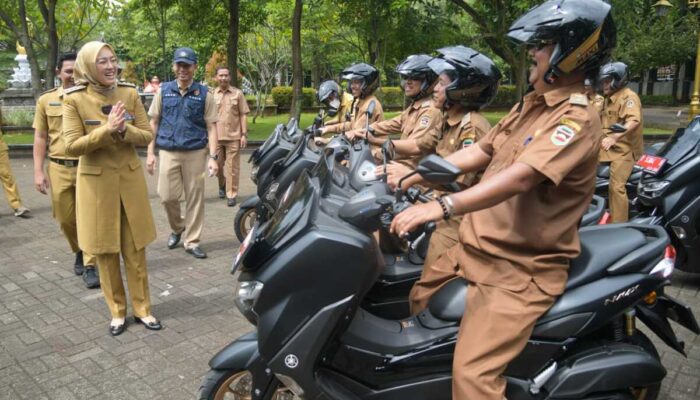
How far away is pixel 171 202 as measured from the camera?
6.01 m

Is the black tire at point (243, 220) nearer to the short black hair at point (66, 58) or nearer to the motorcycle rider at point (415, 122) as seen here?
the motorcycle rider at point (415, 122)

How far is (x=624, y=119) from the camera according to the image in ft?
20.8

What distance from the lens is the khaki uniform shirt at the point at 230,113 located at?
869 centimetres

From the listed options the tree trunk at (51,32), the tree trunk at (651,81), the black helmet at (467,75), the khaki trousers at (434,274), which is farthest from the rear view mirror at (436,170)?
the tree trunk at (651,81)

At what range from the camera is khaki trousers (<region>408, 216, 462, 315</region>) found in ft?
9.29

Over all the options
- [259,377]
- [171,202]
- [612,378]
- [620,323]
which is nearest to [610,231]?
[620,323]

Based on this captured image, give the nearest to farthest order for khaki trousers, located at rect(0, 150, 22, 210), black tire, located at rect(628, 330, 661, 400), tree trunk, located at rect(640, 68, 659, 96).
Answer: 1. black tire, located at rect(628, 330, 661, 400)
2. khaki trousers, located at rect(0, 150, 22, 210)
3. tree trunk, located at rect(640, 68, 659, 96)

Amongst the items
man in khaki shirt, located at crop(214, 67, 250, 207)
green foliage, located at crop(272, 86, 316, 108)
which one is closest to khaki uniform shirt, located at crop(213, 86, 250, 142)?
man in khaki shirt, located at crop(214, 67, 250, 207)

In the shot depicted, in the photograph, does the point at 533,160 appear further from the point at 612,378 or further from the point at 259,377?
the point at 259,377

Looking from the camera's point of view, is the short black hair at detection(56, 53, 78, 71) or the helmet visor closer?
the helmet visor

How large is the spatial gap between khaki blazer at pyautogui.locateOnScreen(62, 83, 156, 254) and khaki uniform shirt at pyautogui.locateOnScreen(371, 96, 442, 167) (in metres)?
1.94

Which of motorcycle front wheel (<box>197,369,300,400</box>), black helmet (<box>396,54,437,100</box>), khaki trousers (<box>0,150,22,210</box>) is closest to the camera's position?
motorcycle front wheel (<box>197,369,300,400</box>)

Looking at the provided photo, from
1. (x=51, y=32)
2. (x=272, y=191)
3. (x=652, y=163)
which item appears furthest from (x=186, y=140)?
(x=51, y=32)

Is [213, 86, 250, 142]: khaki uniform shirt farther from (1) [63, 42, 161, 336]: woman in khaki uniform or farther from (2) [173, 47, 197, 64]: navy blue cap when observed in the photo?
(1) [63, 42, 161, 336]: woman in khaki uniform
